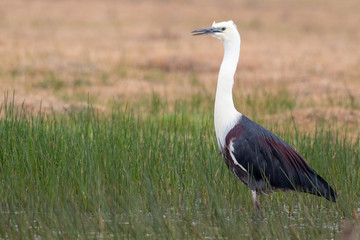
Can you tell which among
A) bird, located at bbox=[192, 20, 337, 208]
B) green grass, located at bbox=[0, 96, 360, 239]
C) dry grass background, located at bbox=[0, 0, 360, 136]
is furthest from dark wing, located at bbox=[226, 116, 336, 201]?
dry grass background, located at bbox=[0, 0, 360, 136]

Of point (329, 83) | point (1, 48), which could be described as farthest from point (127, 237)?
point (1, 48)

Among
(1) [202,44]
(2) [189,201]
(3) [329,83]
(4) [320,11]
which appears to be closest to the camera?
(2) [189,201]

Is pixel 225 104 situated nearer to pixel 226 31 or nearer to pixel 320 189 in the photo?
pixel 226 31

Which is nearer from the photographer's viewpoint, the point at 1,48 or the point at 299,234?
the point at 299,234

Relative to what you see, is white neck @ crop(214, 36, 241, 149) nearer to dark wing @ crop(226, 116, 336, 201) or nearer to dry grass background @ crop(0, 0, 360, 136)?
dark wing @ crop(226, 116, 336, 201)

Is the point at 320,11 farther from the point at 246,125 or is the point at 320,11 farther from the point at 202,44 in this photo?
the point at 246,125

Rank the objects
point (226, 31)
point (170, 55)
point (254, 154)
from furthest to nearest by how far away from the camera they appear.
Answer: point (170, 55)
point (226, 31)
point (254, 154)

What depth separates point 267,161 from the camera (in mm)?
6066

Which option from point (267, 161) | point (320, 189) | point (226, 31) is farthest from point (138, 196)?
point (226, 31)

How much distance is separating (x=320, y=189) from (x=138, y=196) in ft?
5.06

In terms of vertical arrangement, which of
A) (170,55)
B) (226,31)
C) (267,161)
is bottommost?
(267,161)

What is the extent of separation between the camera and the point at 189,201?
5.98 meters

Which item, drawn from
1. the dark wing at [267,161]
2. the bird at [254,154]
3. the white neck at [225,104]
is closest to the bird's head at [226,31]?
the bird at [254,154]

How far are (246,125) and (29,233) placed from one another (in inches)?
83.4
